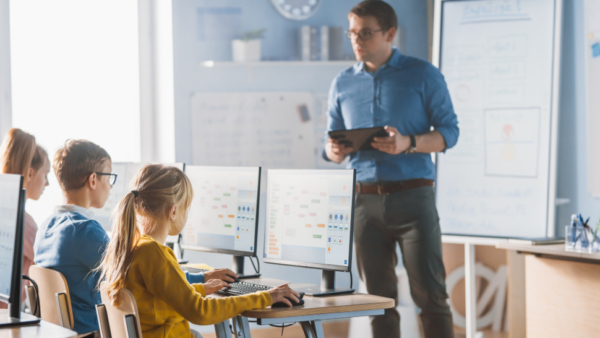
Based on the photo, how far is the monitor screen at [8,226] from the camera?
1541 mm

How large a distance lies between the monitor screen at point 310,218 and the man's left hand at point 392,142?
50 centimetres

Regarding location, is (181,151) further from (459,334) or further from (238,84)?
(459,334)

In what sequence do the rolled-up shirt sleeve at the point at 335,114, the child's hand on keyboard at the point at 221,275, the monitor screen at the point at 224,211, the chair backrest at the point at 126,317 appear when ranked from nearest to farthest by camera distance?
the chair backrest at the point at 126,317 → the child's hand on keyboard at the point at 221,275 → the monitor screen at the point at 224,211 → the rolled-up shirt sleeve at the point at 335,114

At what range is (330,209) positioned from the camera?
6.47 ft

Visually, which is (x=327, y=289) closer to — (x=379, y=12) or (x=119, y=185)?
(x=379, y=12)

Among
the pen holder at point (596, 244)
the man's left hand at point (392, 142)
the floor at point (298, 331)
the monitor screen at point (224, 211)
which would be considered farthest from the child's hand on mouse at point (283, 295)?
the floor at point (298, 331)

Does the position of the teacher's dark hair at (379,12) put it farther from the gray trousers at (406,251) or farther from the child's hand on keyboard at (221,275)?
the child's hand on keyboard at (221,275)

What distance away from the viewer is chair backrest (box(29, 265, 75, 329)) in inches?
68.9

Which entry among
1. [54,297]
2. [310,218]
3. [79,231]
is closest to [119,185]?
[79,231]

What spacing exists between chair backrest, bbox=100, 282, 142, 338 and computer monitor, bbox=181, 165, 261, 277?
736 millimetres

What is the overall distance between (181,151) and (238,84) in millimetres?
592

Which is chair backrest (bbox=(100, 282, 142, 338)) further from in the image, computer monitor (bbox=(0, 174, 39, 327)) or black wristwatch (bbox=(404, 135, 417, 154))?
black wristwatch (bbox=(404, 135, 417, 154))

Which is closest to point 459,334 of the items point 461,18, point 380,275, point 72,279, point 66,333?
point 380,275

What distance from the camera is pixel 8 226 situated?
1.57 metres
